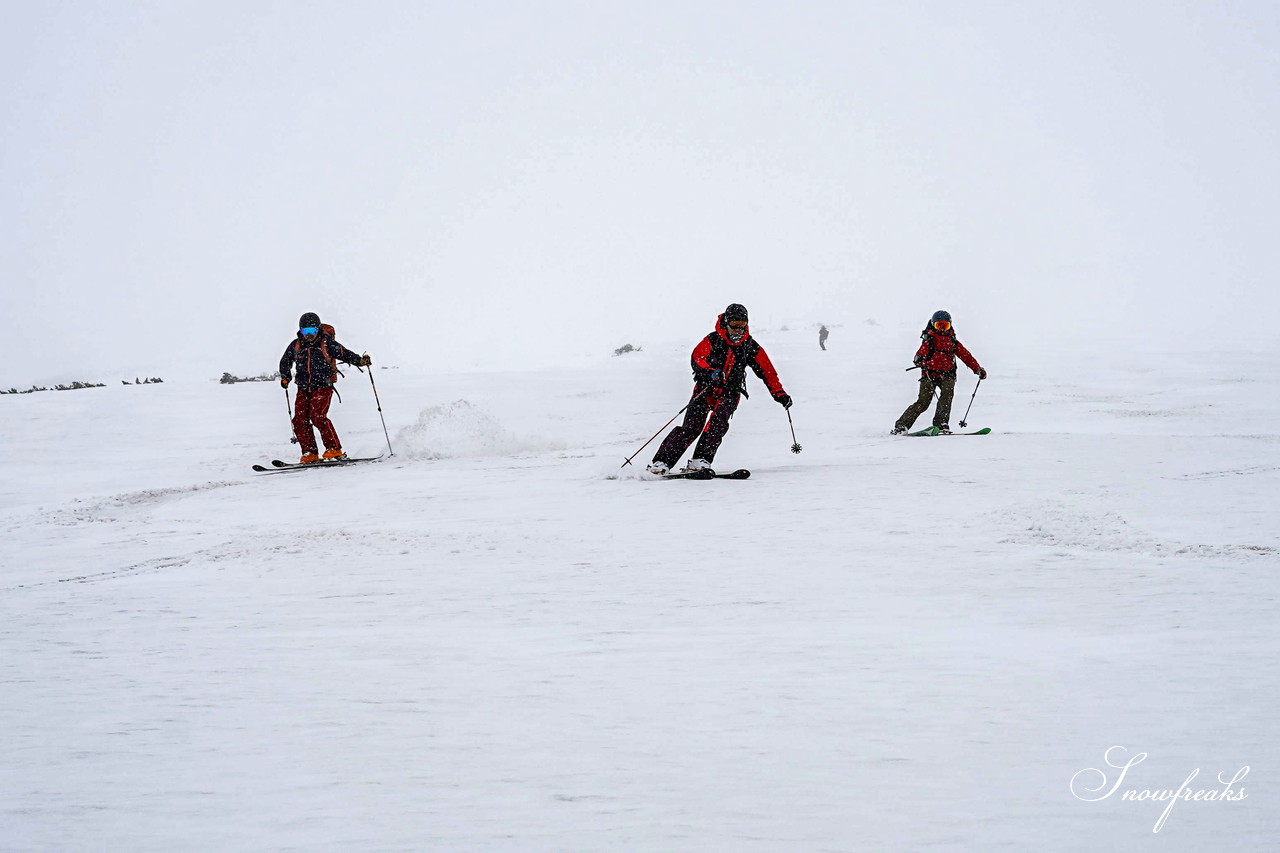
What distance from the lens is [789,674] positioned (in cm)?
345

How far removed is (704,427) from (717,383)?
45 centimetres

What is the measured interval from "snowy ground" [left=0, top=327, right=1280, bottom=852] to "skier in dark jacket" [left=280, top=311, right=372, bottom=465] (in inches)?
129

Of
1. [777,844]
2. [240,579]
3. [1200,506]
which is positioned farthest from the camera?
[1200,506]

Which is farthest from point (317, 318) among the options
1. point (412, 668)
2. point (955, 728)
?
point (955, 728)

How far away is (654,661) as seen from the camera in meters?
3.65

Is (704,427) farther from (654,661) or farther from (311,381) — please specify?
(654,661)

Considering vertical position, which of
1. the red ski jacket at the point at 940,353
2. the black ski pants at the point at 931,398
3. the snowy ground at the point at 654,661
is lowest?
the snowy ground at the point at 654,661

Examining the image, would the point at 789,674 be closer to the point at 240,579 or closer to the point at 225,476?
the point at 240,579

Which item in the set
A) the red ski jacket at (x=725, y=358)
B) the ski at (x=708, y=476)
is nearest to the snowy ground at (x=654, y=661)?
the ski at (x=708, y=476)

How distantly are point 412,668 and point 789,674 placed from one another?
1324 millimetres

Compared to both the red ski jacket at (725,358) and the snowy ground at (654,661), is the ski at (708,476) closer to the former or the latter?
the snowy ground at (654,661)

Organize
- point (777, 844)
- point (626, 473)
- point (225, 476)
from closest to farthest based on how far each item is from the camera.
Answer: point (777, 844), point (626, 473), point (225, 476)

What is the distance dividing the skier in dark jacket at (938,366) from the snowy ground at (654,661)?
4.13 meters

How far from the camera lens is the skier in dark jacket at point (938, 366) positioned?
1320cm
